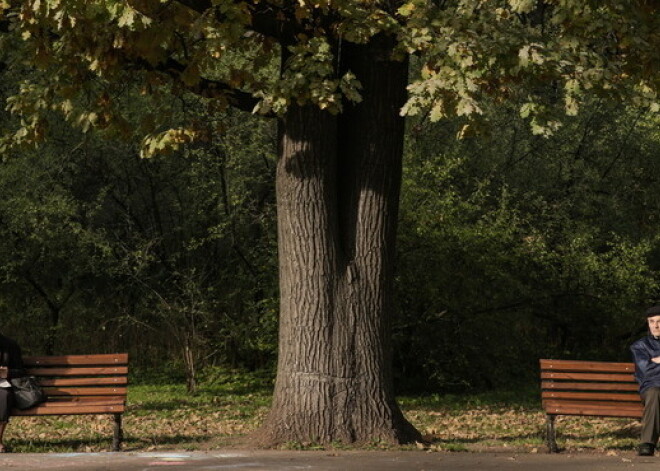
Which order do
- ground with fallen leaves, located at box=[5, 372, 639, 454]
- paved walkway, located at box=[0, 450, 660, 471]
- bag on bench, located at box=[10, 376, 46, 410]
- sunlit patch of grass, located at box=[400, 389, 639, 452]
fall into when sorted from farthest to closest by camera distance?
sunlit patch of grass, located at box=[400, 389, 639, 452] < ground with fallen leaves, located at box=[5, 372, 639, 454] < bag on bench, located at box=[10, 376, 46, 410] < paved walkway, located at box=[0, 450, 660, 471]

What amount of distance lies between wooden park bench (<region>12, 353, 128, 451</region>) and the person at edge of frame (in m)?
0.18

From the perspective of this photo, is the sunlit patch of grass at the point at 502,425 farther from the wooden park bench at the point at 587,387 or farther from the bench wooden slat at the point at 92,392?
the bench wooden slat at the point at 92,392

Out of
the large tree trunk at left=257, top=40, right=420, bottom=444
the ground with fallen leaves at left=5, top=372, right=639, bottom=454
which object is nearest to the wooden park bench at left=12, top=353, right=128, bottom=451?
the ground with fallen leaves at left=5, top=372, right=639, bottom=454

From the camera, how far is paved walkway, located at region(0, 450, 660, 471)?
8.95 meters

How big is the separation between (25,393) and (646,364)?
5546 mm

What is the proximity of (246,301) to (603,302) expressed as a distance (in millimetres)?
5713

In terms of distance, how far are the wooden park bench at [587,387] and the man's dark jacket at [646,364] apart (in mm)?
213

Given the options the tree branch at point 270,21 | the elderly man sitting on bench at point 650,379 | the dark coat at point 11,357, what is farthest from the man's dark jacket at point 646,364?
the dark coat at point 11,357

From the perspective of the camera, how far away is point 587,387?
1090 centimetres

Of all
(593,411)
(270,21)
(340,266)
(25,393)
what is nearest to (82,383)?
(25,393)

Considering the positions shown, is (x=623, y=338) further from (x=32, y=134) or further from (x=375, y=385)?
(x=32, y=134)

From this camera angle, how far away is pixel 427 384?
1797cm

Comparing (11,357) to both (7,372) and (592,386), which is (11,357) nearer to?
(7,372)

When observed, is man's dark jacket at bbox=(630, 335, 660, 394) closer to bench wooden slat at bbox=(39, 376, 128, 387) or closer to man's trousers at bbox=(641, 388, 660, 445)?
man's trousers at bbox=(641, 388, 660, 445)
